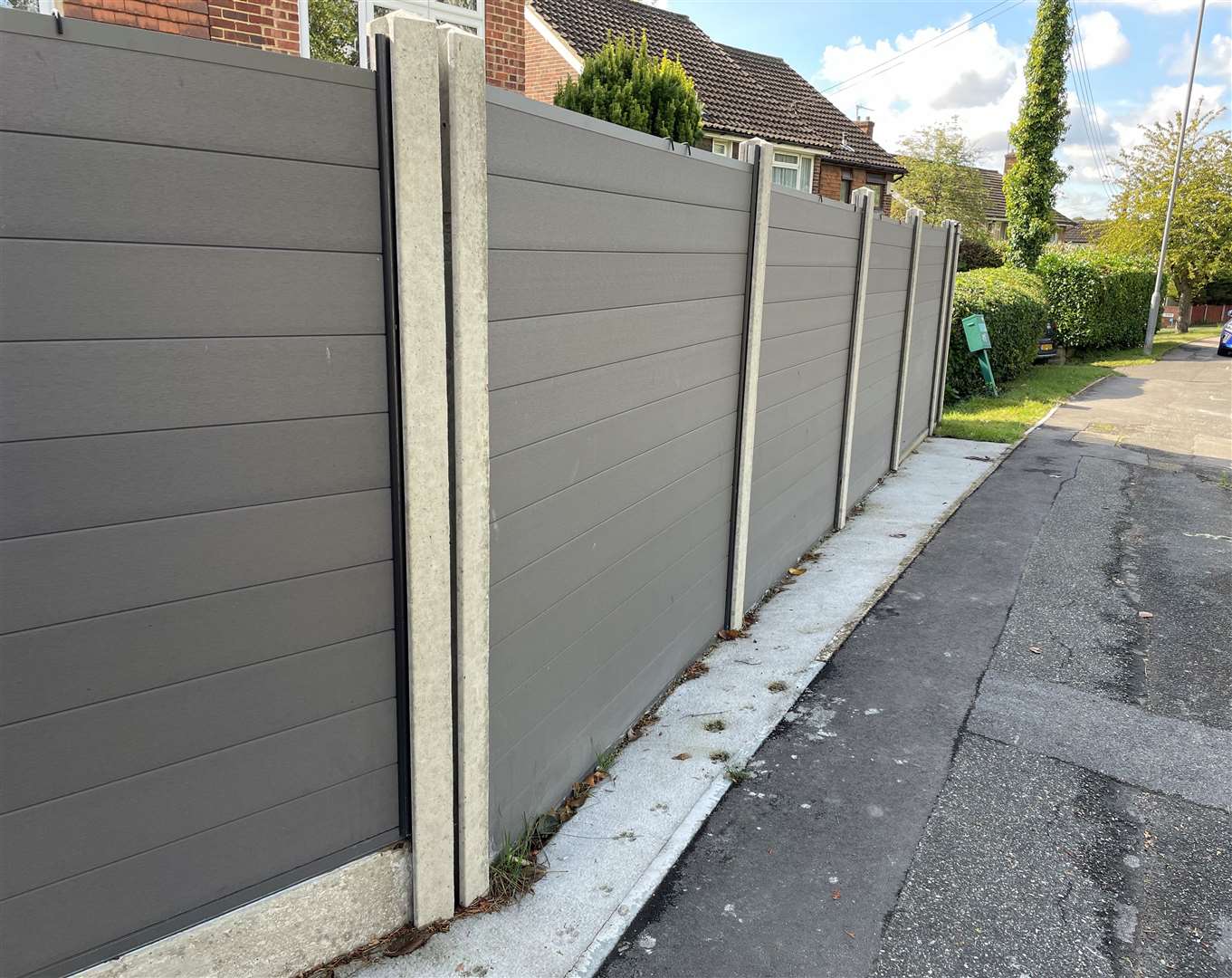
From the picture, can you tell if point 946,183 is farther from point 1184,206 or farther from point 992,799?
point 992,799

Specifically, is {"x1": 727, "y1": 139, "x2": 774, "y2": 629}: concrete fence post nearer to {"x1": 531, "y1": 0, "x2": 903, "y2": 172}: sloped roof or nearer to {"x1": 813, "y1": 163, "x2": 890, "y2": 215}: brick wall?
{"x1": 531, "y1": 0, "x2": 903, "y2": 172}: sloped roof

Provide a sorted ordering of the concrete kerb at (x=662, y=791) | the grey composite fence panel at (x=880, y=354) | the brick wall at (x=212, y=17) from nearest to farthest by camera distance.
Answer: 1. the concrete kerb at (x=662, y=791)
2. the brick wall at (x=212, y=17)
3. the grey composite fence panel at (x=880, y=354)

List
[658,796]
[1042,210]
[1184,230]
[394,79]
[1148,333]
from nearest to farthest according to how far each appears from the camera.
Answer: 1. [394,79]
2. [658,796]
3. [1042,210]
4. [1148,333]
5. [1184,230]

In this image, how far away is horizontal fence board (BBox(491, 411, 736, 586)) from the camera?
293 cm

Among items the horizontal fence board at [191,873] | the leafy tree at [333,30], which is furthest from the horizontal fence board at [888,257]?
the horizontal fence board at [191,873]

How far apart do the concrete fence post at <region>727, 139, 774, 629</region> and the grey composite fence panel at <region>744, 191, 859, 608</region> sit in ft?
0.50

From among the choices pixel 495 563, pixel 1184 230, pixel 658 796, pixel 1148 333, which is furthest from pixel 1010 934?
Answer: pixel 1184 230

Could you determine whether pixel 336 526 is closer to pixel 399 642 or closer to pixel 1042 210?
pixel 399 642

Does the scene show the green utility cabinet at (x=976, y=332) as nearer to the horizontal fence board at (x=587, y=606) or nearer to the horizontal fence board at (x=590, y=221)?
the horizontal fence board at (x=587, y=606)

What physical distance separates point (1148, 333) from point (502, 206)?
2651 centimetres

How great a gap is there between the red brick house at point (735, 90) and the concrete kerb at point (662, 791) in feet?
39.2

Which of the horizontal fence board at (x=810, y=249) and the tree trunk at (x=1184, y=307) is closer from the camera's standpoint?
the horizontal fence board at (x=810, y=249)

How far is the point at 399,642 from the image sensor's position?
2584mm

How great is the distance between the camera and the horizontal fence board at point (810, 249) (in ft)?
16.9
